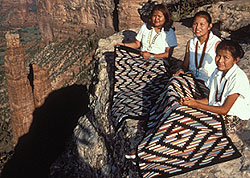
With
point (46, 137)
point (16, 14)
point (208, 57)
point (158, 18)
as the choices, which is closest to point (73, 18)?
point (46, 137)

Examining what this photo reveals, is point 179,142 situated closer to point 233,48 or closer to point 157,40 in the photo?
point 233,48

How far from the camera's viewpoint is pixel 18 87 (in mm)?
23922

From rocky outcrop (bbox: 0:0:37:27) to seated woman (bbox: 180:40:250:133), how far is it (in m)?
104

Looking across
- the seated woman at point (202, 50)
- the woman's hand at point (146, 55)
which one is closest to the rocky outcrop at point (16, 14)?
the woman's hand at point (146, 55)

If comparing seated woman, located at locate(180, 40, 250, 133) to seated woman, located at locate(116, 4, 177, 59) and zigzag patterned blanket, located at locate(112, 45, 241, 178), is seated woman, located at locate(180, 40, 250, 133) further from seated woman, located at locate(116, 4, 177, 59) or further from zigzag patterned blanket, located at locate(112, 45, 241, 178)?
seated woman, located at locate(116, 4, 177, 59)

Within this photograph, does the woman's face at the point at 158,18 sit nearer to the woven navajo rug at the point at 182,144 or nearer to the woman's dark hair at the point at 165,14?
the woman's dark hair at the point at 165,14

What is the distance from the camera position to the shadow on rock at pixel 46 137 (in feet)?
78.6

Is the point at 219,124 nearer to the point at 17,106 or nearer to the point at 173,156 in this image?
the point at 173,156

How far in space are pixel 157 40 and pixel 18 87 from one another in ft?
69.6

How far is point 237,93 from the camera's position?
3.31 m

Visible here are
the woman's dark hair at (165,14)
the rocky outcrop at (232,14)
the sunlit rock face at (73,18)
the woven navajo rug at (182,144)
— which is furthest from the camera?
the sunlit rock face at (73,18)

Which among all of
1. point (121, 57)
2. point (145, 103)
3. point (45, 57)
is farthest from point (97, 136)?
point (45, 57)

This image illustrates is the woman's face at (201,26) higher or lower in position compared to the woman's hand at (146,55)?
higher

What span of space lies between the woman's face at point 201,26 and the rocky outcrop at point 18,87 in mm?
22404
